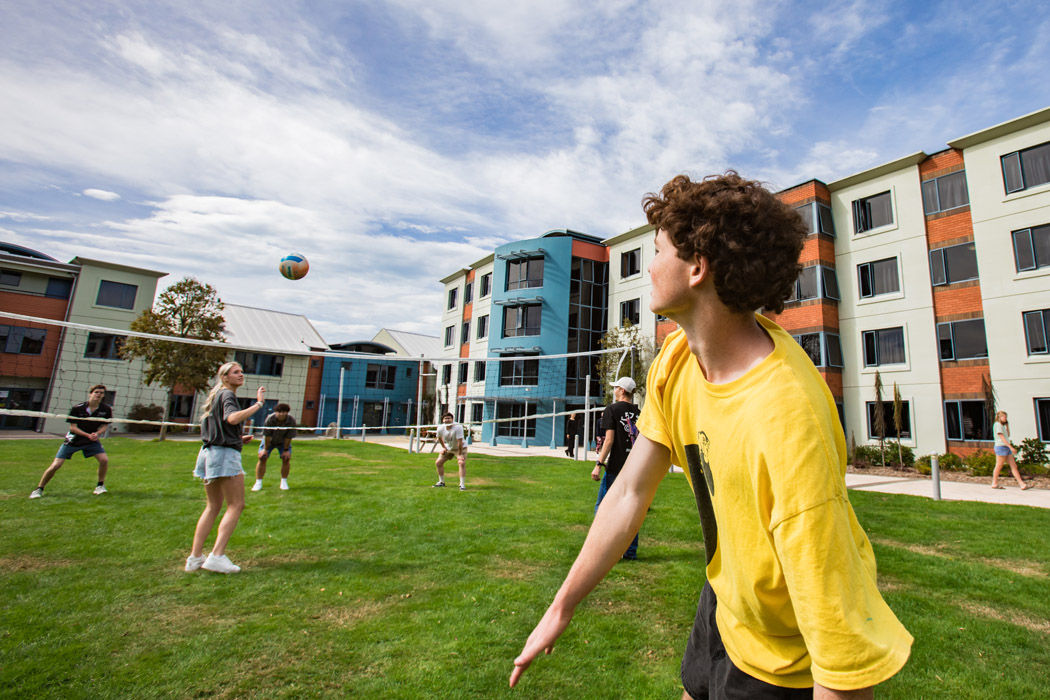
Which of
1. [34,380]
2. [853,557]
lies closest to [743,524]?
[853,557]

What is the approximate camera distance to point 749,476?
1344mm

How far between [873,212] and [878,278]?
316cm

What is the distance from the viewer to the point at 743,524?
4.69 ft

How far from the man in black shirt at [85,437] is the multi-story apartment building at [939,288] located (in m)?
20.9

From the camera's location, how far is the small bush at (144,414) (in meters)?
30.9

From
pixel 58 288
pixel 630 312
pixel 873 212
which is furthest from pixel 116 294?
pixel 873 212

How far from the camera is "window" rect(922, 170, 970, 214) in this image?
813 inches

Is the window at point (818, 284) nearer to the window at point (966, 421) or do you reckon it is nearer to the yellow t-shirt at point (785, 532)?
the window at point (966, 421)

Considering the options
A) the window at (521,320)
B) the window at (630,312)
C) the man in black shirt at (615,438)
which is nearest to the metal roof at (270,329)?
the window at (521,320)

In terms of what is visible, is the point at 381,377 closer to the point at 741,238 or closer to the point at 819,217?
the point at 819,217

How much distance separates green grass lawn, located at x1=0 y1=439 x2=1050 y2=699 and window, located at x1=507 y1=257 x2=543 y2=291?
29.2m

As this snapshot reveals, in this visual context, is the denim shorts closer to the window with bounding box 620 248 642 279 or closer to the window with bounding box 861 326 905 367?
the window with bounding box 861 326 905 367

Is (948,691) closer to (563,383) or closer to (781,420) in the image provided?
(781,420)

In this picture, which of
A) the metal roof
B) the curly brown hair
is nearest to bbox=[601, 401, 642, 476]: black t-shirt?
the curly brown hair
